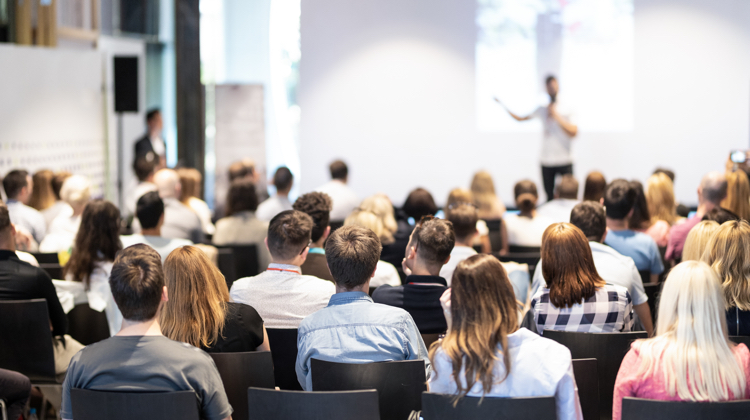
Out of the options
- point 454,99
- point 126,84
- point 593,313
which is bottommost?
point 593,313

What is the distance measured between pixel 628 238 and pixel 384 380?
224 centimetres

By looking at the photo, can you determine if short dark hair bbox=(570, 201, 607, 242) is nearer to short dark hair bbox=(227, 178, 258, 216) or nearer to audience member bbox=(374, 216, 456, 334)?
audience member bbox=(374, 216, 456, 334)

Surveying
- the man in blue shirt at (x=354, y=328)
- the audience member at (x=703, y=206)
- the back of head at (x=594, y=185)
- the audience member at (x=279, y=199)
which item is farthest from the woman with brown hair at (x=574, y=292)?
the audience member at (x=279, y=199)

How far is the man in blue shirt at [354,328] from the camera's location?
2.25 metres

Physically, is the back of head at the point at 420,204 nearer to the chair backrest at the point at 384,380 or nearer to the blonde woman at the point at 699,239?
the blonde woman at the point at 699,239

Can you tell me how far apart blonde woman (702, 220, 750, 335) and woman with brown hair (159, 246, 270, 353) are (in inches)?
70.0

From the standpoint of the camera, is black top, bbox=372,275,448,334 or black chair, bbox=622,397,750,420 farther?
black top, bbox=372,275,448,334

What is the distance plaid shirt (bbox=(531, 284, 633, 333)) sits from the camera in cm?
264

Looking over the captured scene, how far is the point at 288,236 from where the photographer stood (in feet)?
9.39

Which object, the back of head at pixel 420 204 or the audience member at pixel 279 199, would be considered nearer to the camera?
the back of head at pixel 420 204

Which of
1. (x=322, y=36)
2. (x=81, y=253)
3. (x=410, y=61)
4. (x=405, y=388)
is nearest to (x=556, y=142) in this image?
(x=410, y=61)

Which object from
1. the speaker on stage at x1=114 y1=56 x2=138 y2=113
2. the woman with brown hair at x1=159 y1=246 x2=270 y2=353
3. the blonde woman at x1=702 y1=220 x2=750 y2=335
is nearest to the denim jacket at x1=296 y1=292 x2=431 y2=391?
the woman with brown hair at x1=159 y1=246 x2=270 y2=353

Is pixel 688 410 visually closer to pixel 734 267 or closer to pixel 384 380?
pixel 384 380

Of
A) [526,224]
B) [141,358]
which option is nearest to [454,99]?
[526,224]
